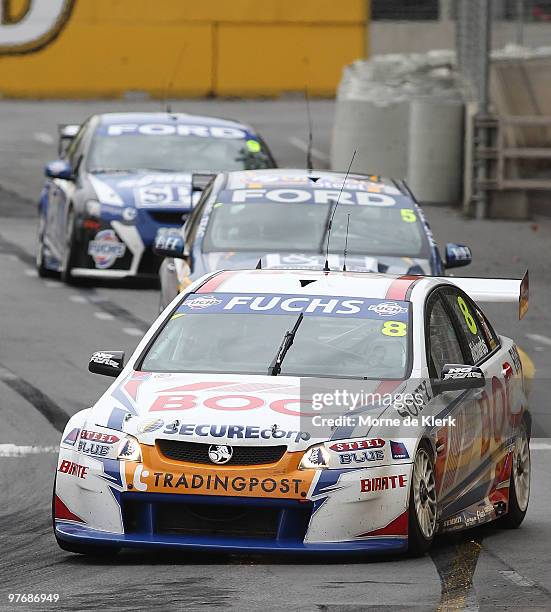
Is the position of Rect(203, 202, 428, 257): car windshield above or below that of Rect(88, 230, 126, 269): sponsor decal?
above

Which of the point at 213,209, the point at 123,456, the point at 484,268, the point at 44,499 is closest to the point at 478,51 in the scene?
the point at 484,268

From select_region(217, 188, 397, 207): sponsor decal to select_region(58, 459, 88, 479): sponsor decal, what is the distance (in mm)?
6738

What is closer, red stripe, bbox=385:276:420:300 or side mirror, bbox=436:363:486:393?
side mirror, bbox=436:363:486:393

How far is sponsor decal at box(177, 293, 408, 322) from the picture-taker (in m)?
9.63

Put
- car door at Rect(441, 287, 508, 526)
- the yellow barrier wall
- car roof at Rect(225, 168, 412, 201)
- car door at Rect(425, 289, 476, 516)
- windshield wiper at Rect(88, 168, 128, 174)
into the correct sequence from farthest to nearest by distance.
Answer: the yellow barrier wall, windshield wiper at Rect(88, 168, 128, 174), car roof at Rect(225, 168, 412, 201), car door at Rect(441, 287, 508, 526), car door at Rect(425, 289, 476, 516)

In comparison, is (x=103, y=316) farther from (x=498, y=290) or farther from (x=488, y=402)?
(x=488, y=402)

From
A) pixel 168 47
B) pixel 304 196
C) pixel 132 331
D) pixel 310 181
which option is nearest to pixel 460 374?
pixel 304 196

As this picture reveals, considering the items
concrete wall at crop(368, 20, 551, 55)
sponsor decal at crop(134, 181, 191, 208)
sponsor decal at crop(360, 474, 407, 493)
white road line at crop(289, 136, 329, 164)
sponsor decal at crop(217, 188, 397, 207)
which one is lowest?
white road line at crop(289, 136, 329, 164)

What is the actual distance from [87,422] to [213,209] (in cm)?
653

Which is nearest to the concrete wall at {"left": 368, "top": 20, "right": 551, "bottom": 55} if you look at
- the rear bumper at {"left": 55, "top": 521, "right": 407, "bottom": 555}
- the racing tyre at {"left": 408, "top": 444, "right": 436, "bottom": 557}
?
the racing tyre at {"left": 408, "top": 444, "right": 436, "bottom": 557}

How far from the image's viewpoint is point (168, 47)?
131ft

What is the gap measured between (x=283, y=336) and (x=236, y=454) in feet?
3.93

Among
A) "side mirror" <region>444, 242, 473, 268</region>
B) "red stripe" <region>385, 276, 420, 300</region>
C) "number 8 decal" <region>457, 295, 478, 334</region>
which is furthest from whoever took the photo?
"side mirror" <region>444, 242, 473, 268</region>

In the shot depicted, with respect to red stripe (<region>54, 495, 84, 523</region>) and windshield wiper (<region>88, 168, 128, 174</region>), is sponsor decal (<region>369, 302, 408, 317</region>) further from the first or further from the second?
windshield wiper (<region>88, 168, 128, 174</region>)
